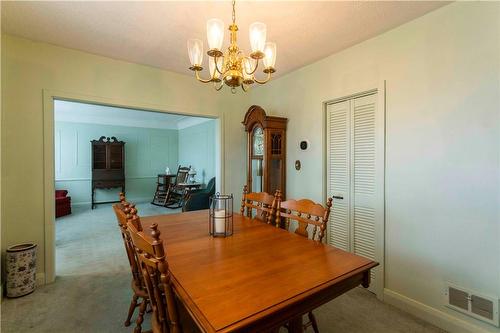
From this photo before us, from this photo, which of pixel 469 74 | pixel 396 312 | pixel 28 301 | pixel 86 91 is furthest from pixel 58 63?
pixel 396 312

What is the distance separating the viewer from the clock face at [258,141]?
3371mm

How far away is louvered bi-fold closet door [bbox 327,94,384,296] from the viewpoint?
234 cm

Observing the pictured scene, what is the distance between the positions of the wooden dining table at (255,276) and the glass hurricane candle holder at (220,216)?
0.19 feet

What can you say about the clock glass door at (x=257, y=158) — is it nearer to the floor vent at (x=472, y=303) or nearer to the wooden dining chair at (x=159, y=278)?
the floor vent at (x=472, y=303)

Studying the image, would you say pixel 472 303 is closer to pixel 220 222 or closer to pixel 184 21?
pixel 220 222

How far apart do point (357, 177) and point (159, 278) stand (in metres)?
2.21

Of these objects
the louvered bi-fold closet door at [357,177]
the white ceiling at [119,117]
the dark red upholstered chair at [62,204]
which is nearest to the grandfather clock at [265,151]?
the louvered bi-fold closet door at [357,177]

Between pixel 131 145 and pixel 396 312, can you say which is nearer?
pixel 396 312

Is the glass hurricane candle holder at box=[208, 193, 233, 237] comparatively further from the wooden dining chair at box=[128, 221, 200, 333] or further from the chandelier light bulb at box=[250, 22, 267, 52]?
→ the chandelier light bulb at box=[250, 22, 267, 52]

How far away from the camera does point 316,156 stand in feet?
9.66

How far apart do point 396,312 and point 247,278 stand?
1821mm

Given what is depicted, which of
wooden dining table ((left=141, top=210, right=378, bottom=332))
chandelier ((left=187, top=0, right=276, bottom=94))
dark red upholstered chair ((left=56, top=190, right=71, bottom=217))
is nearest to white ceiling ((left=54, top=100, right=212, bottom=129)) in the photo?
dark red upholstered chair ((left=56, top=190, right=71, bottom=217))

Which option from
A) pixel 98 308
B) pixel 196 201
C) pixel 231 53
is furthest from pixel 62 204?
→ pixel 231 53

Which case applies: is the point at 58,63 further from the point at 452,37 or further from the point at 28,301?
the point at 452,37
